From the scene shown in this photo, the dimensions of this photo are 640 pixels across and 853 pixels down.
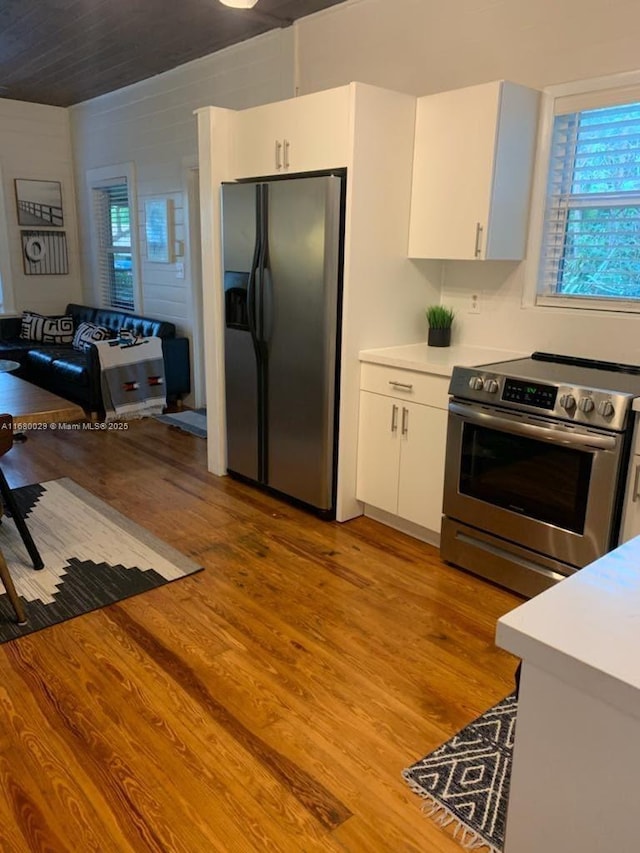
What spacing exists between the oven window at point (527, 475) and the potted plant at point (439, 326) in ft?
2.66

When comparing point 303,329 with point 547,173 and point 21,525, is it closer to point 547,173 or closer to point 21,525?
point 547,173

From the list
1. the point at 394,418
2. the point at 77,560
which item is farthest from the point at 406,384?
the point at 77,560

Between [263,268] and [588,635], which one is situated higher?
[263,268]

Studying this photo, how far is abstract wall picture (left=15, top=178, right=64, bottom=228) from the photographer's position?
6.90 m

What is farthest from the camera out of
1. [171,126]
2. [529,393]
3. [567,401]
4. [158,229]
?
[158,229]

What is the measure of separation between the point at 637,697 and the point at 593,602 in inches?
7.1

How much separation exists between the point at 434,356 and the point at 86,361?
10.8 ft

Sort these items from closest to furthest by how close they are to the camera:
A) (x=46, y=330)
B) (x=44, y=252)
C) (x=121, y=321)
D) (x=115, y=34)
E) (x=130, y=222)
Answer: (x=115, y=34) → (x=121, y=321) → (x=130, y=222) → (x=46, y=330) → (x=44, y=252)

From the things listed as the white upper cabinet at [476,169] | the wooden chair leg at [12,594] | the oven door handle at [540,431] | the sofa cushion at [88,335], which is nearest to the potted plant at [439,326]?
the white upper cabinet at [476,169]

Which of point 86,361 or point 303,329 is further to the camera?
point 86,361

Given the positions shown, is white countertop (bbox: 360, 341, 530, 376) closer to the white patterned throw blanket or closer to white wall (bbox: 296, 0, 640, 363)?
white wall (bbox: 296, 0, 640, 363)

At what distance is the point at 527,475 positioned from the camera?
8.81 feet

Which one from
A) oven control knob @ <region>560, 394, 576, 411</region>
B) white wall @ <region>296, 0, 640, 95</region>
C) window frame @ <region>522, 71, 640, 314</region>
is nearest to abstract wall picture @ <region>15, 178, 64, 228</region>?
white wall @ <region>296, 0, 640, 95</region>

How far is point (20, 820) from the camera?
1685 millimetres
